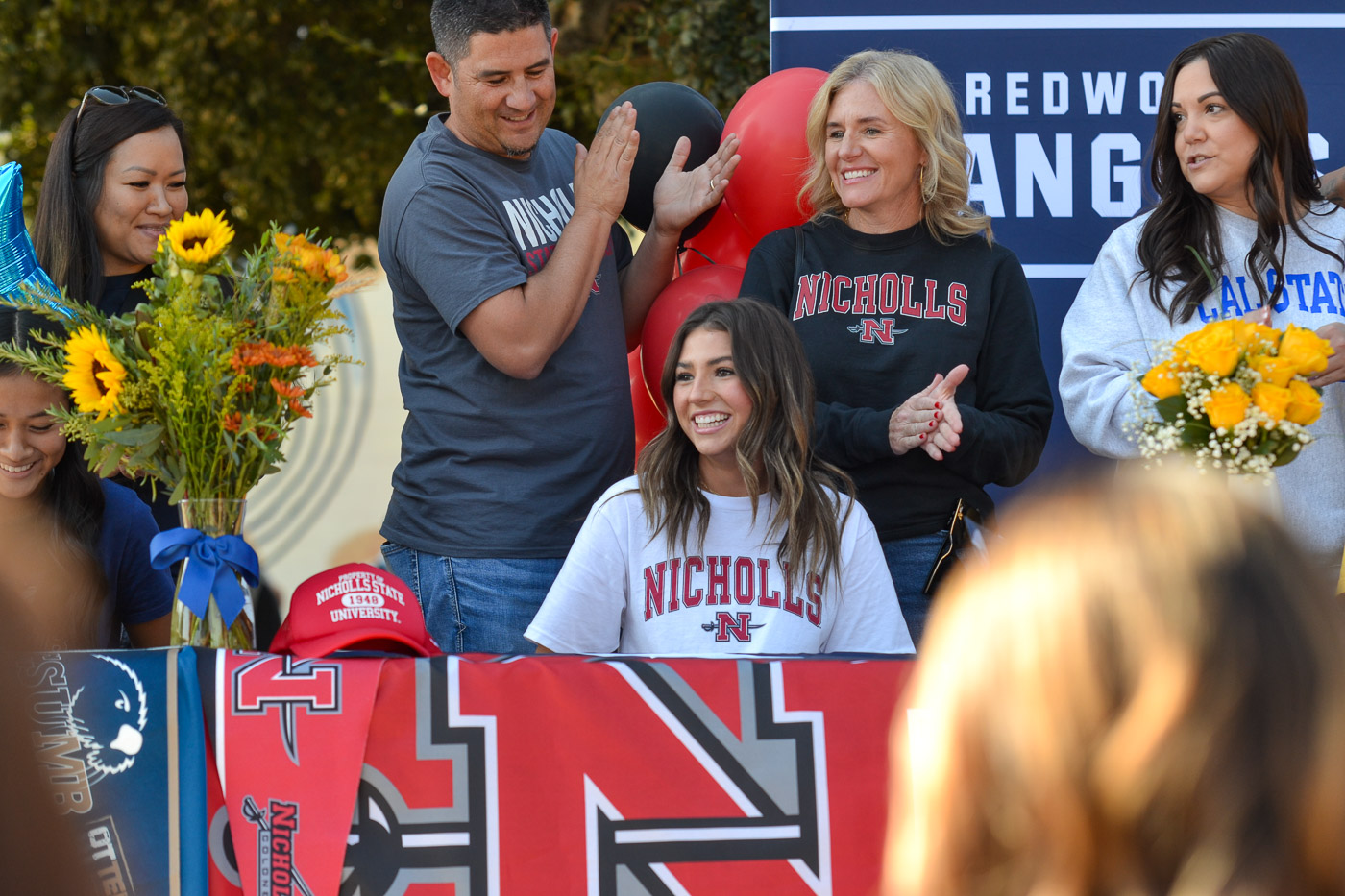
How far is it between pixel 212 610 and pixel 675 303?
1361mm

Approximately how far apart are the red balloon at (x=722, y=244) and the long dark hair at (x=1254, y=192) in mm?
957

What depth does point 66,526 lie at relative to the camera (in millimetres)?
2693

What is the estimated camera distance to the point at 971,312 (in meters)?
2.92

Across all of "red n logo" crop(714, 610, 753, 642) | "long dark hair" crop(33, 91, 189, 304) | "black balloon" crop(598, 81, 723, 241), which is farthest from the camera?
"black balloon" crop(598, 81, 723, 241)

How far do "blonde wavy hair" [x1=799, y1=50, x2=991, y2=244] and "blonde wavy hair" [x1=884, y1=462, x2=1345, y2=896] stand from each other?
2.31 m

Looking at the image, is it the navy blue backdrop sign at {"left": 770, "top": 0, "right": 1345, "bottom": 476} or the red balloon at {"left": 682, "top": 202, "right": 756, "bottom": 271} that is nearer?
the red balloon at {"left": 682, "top": 202, "right": 756, "bottom": 271}

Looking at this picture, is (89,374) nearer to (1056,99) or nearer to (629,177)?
(629,177)

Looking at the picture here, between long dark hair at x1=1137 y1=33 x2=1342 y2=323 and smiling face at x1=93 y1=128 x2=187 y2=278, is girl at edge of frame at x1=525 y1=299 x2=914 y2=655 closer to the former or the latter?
long dark hair at x1=1137 y1=33 x2=1342 y2=323

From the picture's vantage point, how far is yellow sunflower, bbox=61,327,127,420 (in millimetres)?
2299

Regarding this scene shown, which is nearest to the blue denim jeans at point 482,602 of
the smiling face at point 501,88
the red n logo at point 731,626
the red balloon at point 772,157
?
the red n logo at point 731,626

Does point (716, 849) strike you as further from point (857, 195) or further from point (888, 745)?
point (857, 195)

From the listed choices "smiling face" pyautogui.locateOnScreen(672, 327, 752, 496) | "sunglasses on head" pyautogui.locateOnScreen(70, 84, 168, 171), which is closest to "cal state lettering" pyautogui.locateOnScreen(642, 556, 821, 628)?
"smiling face" pyautogui.locateOnScreen(672, 327, 752, 496)

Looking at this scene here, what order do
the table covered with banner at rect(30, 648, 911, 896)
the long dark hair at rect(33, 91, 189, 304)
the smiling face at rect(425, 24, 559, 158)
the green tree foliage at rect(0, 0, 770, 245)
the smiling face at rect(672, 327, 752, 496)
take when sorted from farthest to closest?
the green tree foliage at rect(0, 0, 770, 245) → the long dark hair at rect(33, 91, 189, 304) → the smiling face at rect(425, 24, 559, 158) → the smiling face at rect(672, 327, 752, 496) → the table covered with banner at rect(30, 648, 911, 896)

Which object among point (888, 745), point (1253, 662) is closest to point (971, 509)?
point (888, 745)
